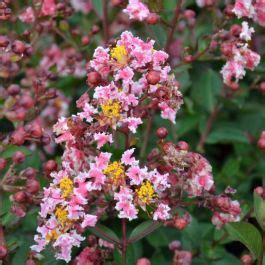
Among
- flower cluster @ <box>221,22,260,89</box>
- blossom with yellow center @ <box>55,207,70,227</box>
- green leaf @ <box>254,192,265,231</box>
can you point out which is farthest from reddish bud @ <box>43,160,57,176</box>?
flower cluster @ <box>221,22,260,89</box>

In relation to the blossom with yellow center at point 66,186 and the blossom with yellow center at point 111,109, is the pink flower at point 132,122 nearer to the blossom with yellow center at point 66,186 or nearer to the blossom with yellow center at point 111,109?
the blossom with yellow center at point 111,109

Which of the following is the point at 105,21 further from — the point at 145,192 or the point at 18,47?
the point at 145,192

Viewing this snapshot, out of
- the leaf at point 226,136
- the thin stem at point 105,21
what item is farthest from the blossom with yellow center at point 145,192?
the thin stem at point 105,21

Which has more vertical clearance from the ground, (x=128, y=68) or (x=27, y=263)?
(x=128, y=68)

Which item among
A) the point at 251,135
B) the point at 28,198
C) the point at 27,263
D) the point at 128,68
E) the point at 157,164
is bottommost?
the point at 251,135

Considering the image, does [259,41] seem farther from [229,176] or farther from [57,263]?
[57,263]

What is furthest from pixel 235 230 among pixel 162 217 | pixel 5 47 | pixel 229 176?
pixel 5 47

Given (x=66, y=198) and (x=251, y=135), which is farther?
(x=251, y=135)
